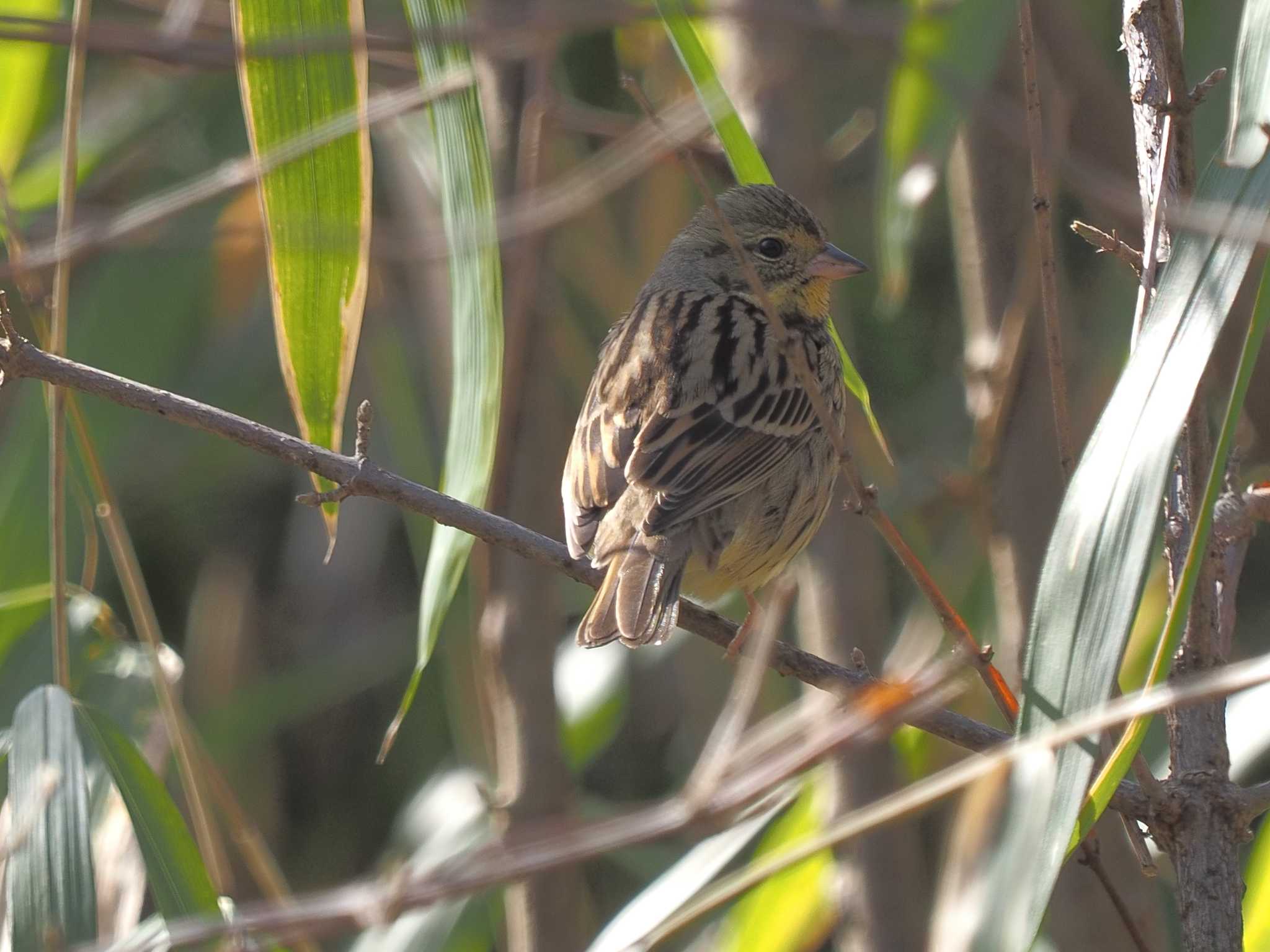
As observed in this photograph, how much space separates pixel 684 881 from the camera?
2.65 metres

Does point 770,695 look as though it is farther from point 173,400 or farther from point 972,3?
point 173,400

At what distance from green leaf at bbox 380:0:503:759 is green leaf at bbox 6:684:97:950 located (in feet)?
1.41

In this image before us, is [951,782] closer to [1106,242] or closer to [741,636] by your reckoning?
[1106,242]

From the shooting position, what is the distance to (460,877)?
119cm

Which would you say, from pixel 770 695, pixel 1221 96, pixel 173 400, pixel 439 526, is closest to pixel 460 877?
pixel 173 400

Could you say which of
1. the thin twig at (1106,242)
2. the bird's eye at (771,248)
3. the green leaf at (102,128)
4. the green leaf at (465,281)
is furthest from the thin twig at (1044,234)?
the green leaf at (102,128)

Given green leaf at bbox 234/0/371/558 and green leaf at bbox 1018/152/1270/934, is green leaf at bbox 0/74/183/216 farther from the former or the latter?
green leaf at bbox 1018/152/1270/934

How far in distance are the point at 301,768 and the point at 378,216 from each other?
183 centimetres

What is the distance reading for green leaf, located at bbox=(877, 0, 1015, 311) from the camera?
2969 mm

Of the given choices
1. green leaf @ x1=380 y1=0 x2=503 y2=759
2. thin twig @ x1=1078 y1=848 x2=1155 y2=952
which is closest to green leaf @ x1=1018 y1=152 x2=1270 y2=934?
thin twig @ x1=1078 y1=848 x2=1155 y2=952

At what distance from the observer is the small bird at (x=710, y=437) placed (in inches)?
109

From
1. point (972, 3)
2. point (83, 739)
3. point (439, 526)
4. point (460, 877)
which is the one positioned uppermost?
point (972, 3)

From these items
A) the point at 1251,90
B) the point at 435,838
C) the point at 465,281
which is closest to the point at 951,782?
the point at 1251,90

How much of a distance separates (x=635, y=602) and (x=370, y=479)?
0.63 metres
